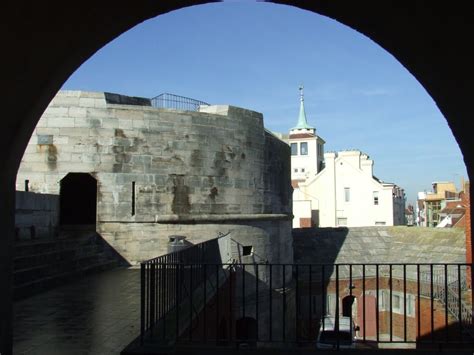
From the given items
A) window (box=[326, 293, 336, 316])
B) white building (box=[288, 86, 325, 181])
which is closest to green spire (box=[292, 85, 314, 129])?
white building (box=[288, 86, 325, 181])

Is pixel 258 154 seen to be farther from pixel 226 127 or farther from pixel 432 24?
pixel 432 24

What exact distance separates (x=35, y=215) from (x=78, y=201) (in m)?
5.12

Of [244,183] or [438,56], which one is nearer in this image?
[438,56]

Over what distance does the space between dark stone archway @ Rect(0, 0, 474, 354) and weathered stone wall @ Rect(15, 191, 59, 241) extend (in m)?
6.28

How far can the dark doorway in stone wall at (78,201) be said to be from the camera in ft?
50.8

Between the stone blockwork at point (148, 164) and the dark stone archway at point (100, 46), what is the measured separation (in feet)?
30.2

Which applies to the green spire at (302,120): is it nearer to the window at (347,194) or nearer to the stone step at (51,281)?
the window at (347,194)

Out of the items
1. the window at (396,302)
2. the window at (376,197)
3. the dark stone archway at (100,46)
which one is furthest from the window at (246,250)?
the window at (376,197)

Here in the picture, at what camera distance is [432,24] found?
3318 mm

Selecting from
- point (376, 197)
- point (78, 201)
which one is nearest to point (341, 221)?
point (376, 197)

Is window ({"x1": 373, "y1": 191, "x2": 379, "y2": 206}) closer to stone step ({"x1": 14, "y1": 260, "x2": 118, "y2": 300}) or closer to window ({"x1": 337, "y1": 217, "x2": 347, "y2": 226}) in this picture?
window ({"x1": 337, "y1": 217, "x2": 347, "y2": 226})

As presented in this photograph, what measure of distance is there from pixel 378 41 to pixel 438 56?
48cm

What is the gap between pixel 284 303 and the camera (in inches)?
216

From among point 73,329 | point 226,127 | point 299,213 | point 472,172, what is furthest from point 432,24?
point 299,213
